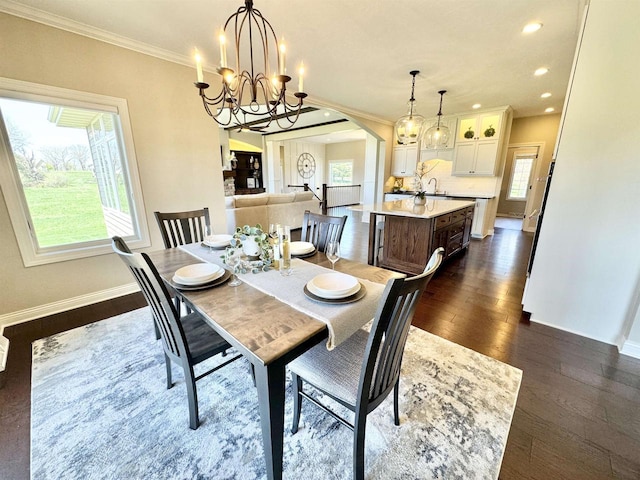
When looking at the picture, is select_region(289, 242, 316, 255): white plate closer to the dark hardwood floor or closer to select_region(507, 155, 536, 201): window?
the dark hardwood floor

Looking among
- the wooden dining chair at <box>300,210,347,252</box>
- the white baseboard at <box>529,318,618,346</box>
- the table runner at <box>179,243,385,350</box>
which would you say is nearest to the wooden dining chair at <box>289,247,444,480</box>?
the table runner at <box>179,243,385,350</box>

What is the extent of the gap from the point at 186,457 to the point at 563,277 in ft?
10.1

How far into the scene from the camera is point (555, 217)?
2.22 m

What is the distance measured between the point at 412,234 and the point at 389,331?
8.85 ft

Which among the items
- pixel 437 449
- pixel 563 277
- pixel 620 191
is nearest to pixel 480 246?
pixel 563 277

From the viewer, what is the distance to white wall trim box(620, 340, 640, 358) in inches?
76.4

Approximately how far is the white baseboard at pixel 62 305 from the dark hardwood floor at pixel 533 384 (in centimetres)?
9

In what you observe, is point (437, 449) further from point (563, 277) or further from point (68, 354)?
point (68, 354)

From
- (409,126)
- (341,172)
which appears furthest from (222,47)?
(341,172)

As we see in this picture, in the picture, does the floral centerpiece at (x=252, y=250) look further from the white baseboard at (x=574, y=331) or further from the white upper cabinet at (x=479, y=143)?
the white upper cabinet at (x=479, y=143)

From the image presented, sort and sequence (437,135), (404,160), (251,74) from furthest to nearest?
(404,160), (437,135), (251,74)

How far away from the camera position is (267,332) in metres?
0.99

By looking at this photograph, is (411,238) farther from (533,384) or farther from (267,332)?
(267,332)

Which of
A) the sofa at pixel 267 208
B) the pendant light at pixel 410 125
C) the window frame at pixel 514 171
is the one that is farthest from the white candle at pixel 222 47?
the window frame at pixel 514 171
